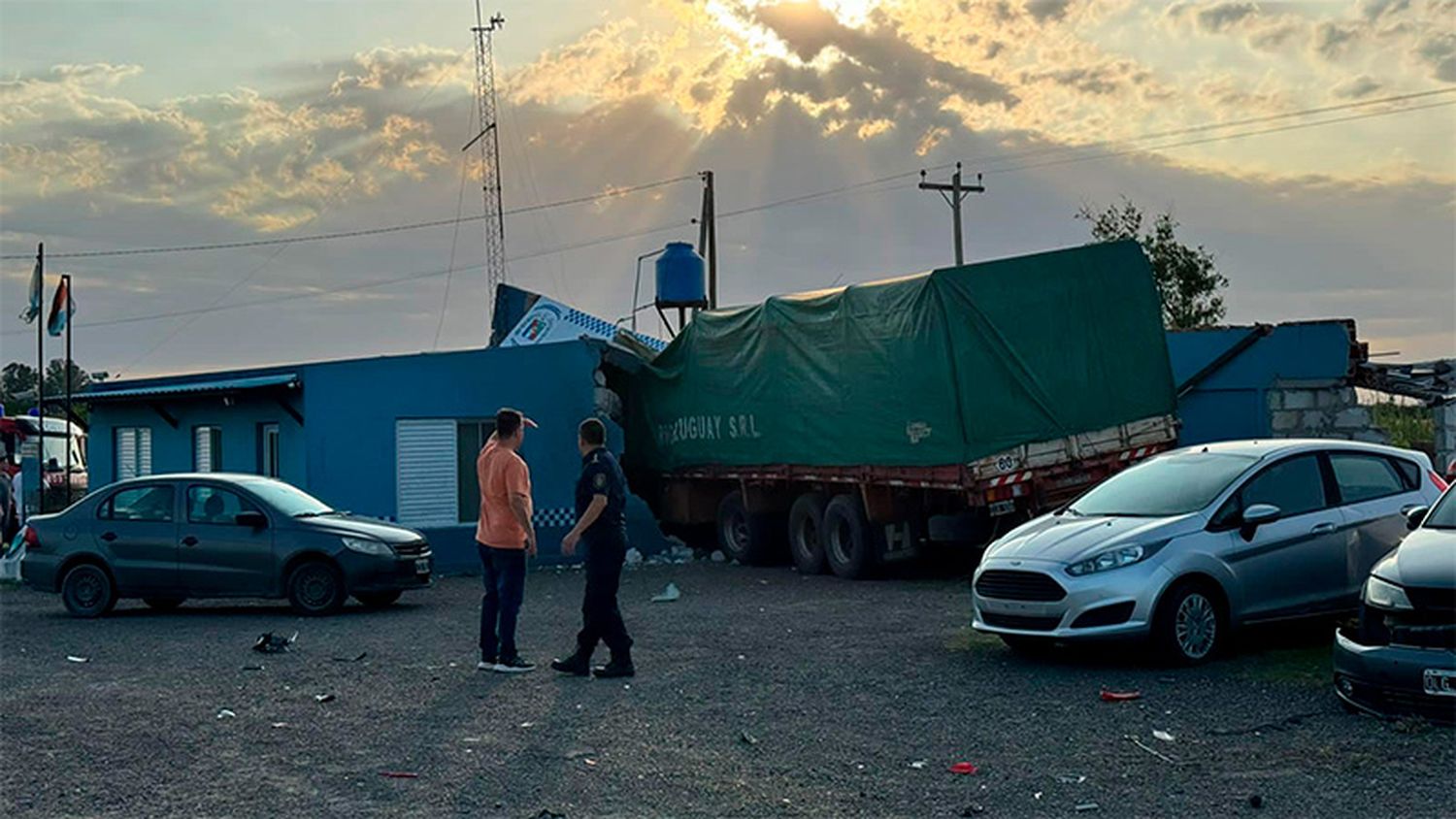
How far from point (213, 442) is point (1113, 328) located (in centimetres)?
1547

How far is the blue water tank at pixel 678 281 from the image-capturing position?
32094 mm

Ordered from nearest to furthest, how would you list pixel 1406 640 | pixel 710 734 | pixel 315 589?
pixel 1406 640
pixel 710 734
pixel 315 589

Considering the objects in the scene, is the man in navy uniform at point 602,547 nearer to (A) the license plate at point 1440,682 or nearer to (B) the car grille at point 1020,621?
(B) the car grille at point 1020,621

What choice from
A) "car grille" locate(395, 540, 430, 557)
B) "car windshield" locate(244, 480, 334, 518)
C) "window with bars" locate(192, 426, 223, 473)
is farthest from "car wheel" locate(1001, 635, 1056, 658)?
"window with bars" locate(192, 426, 223, 473)

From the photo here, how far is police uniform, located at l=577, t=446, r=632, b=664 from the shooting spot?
11086 mm

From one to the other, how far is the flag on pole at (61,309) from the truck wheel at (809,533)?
2073cm

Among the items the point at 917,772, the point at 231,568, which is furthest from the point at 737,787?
the point at 231,568

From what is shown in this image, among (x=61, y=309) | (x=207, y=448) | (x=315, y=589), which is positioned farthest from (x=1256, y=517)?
(x=61, y=309)

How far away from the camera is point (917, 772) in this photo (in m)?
7.91

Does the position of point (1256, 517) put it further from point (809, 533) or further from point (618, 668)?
point (809, 533)

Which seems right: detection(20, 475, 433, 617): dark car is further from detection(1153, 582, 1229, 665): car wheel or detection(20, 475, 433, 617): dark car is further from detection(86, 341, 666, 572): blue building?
detection(1153, 582, 1229, 665): car wheel

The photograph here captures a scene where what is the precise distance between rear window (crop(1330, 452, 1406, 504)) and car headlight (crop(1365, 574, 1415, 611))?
3000 millimetres

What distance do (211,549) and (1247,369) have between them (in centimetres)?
1467

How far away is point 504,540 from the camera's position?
459 inches
